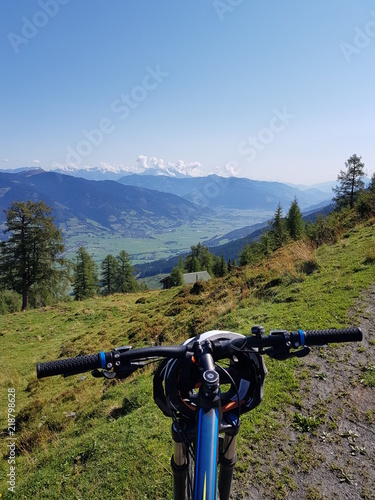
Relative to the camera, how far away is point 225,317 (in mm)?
A: 8750

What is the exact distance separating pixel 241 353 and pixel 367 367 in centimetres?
422

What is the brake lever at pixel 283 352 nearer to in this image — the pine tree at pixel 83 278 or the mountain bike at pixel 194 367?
the mountain bike at pixel 194 367

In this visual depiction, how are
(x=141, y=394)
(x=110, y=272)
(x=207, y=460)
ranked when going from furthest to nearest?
(x=110, y=272) → (x=141, y=394) → (x=207, y=460)

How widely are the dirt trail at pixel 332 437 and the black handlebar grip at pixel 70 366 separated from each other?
2.85 meters

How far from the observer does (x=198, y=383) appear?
5.97ft

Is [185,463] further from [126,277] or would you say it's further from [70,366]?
[126,277]

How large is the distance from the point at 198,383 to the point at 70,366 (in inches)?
32.3

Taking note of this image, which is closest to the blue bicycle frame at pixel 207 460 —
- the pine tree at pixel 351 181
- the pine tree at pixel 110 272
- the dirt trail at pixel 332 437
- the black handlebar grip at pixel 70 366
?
the black handlebar grip at pixel 70 366

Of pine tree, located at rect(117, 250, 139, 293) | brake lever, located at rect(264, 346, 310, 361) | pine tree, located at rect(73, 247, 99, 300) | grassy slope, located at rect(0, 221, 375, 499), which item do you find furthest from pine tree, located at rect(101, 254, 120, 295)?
brake lever, located at rect(264, 346, 310, 361)

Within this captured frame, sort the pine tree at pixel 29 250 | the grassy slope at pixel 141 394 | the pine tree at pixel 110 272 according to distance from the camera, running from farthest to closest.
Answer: the pine tree at pixel 110 272 → the pine tree at pixel 29 250 → the grassy slope at pixel 141 394

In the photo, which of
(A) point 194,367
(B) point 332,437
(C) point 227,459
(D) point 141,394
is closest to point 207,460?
(A) point 194,367

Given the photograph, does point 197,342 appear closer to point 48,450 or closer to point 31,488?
point 31,488

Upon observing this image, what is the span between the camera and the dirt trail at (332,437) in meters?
3.11

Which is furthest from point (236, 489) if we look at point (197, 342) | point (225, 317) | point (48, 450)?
→ point (225, 317)
